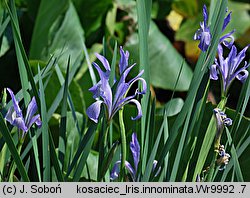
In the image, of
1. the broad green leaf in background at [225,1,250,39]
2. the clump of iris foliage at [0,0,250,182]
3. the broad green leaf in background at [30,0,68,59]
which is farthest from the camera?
the broad green leaf in background at [225,1,250,39]

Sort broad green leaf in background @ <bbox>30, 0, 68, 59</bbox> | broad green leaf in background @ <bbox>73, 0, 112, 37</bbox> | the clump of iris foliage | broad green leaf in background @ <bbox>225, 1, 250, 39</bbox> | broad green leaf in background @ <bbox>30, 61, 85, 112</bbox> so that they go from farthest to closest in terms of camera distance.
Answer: broad green leaf in background @ <bbox>225, 1, 250, 39</bbox>, broad green leaf in background @ <bbox>73, 0, 112, 37</bbox>, broad green leaf in background @ <bbox>30, 0, 68, 59</bbox>, broad green leaf in background @ <bbox>30, 61, 85, 112</bbox>, the clump of iris foliage

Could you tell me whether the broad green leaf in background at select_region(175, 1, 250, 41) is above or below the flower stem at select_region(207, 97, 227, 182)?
below

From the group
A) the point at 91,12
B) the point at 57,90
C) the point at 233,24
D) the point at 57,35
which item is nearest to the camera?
the point at 57,90

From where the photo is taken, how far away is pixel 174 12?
95.2 inches

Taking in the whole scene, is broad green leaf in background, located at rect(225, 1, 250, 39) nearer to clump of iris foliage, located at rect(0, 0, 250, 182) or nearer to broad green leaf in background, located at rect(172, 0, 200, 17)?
broad green leaf in background, located at rect(172, 0, 200, 17)

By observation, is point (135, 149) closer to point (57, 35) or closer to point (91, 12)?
point (57, 35)

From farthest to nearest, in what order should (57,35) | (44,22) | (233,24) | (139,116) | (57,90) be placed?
(233,24) → (57,35) → (44,22) → (57,90) → (139,116)

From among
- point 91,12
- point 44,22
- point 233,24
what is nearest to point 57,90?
point 44,22

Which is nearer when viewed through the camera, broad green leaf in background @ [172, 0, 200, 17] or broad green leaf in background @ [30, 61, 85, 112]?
broad green leaf in background @ [30, 61, 85, 112]

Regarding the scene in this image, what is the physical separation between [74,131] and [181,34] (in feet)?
3.14

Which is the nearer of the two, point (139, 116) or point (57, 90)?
point (139, 116)

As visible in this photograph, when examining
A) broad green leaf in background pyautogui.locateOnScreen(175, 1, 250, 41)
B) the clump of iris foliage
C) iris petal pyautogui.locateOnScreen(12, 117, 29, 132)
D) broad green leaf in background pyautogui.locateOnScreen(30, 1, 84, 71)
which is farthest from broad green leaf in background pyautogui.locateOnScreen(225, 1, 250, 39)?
iris petal pyautogui.locateOnScreen(12, 117, 29, 132)

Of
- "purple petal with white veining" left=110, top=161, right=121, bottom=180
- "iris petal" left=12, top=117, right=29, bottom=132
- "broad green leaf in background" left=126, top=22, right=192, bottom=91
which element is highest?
"iris petal" left=12, top=117, right=29, bottom=132

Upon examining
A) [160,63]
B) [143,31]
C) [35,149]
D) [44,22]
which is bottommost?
[160,63]
